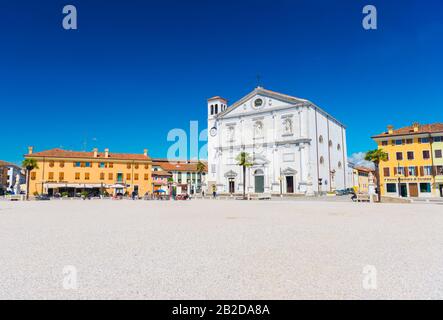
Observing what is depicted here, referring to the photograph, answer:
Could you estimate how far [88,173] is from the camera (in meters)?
54.4

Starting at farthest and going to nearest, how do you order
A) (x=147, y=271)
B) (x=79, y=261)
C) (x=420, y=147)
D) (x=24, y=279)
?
1. (x=420, y=147)
2. (x=79, y=261)
3. (x=147, y=271)
4. (x=24, y=279)

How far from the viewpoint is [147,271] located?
510 cm

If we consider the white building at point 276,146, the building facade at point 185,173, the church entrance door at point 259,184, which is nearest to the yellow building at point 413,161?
the white building at point 276,146

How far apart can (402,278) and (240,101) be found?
5507cm

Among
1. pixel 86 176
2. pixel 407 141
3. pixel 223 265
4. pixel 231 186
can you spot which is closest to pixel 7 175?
pixel 86 176

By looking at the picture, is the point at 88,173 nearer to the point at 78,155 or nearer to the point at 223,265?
the point at 78,155

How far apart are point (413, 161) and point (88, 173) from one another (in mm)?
53135

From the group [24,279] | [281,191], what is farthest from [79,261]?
[281,191]

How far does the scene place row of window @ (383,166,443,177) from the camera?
4000cm

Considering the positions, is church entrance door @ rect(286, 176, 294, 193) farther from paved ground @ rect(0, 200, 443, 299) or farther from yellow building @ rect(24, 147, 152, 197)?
paved ground @ rect(0, 200, 443, 299)

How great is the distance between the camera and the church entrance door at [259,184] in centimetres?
5393

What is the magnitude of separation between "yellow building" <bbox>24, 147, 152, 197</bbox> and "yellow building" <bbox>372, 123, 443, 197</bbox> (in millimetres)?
41840

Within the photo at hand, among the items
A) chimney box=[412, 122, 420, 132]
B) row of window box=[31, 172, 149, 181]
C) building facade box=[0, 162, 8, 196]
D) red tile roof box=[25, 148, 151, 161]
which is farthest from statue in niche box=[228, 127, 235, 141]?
building facade box=[0, 162, 8, 196]
